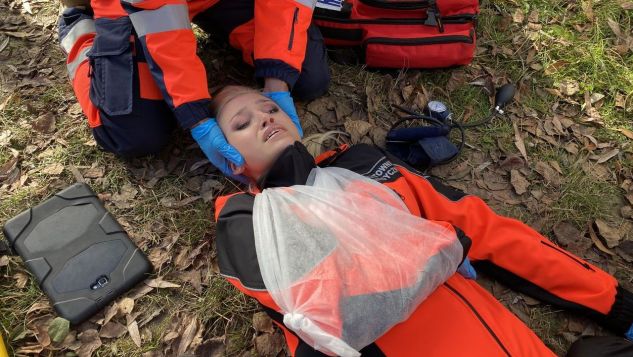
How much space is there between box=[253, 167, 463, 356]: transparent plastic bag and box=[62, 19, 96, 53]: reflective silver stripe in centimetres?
216

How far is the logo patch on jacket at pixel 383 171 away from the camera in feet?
9.27

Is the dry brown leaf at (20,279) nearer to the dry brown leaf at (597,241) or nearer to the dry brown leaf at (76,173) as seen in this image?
the dry brown leaf at (76,173)

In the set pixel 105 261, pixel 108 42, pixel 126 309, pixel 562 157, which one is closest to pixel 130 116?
pixel 108 42

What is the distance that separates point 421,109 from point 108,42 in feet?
8.08

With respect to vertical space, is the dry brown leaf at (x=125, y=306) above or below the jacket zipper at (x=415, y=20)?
below

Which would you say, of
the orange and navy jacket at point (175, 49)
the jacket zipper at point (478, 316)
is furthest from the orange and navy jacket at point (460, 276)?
the orange and navy jacket at point (175, 49)

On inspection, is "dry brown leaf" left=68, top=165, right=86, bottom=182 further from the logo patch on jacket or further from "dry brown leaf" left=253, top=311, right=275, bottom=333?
the logo patch on jacket

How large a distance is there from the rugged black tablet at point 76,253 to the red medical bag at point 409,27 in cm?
234

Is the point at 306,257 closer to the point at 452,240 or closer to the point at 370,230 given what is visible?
the point at 370,230

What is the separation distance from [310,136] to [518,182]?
166cm

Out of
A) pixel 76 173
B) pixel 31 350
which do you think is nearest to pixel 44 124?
pixel 76 173

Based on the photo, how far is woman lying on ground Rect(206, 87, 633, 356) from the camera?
7.68 feet

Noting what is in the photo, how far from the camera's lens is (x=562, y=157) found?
366cm

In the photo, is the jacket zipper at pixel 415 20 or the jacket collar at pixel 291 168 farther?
the jacket zipper at pixel 415 20
